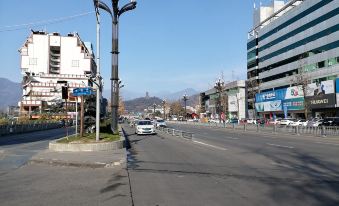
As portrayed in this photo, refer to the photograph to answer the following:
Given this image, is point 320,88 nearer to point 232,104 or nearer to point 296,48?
point 296,48

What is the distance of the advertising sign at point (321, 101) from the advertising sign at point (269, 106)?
1453 cm

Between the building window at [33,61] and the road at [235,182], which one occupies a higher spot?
the building window at [33,61]

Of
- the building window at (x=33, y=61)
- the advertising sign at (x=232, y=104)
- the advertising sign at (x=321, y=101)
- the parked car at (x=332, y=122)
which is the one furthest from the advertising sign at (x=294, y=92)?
the building window at (x=33, y=61)

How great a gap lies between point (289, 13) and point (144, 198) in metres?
92.3

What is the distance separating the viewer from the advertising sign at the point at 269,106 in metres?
88.9

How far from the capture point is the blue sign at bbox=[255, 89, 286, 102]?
8747 cm

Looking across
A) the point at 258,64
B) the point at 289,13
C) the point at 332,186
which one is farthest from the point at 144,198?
the point at 258,64

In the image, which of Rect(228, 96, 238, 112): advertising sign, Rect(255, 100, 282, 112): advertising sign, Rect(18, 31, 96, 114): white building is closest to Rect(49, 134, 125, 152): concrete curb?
Rect(255, 100, 282, 112): advertising sign

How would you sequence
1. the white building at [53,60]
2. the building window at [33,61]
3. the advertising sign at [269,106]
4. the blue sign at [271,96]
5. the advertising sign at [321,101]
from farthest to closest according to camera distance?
the building window at [33,61]
the white building at [53,60]
the advertising sign at [269,106]
the blue sign at [271,96]
the advertising sign at [321,101]

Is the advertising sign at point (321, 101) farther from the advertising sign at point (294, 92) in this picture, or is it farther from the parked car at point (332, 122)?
the parked car at point (332, 122)

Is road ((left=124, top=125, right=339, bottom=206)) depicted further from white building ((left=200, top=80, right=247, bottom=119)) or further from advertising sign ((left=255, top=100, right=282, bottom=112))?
white building ((left=200, top=80, right=247, bottom=119))

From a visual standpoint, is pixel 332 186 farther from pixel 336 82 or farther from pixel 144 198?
pixel 336 82

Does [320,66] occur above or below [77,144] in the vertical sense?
above

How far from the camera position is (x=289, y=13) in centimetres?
9431
